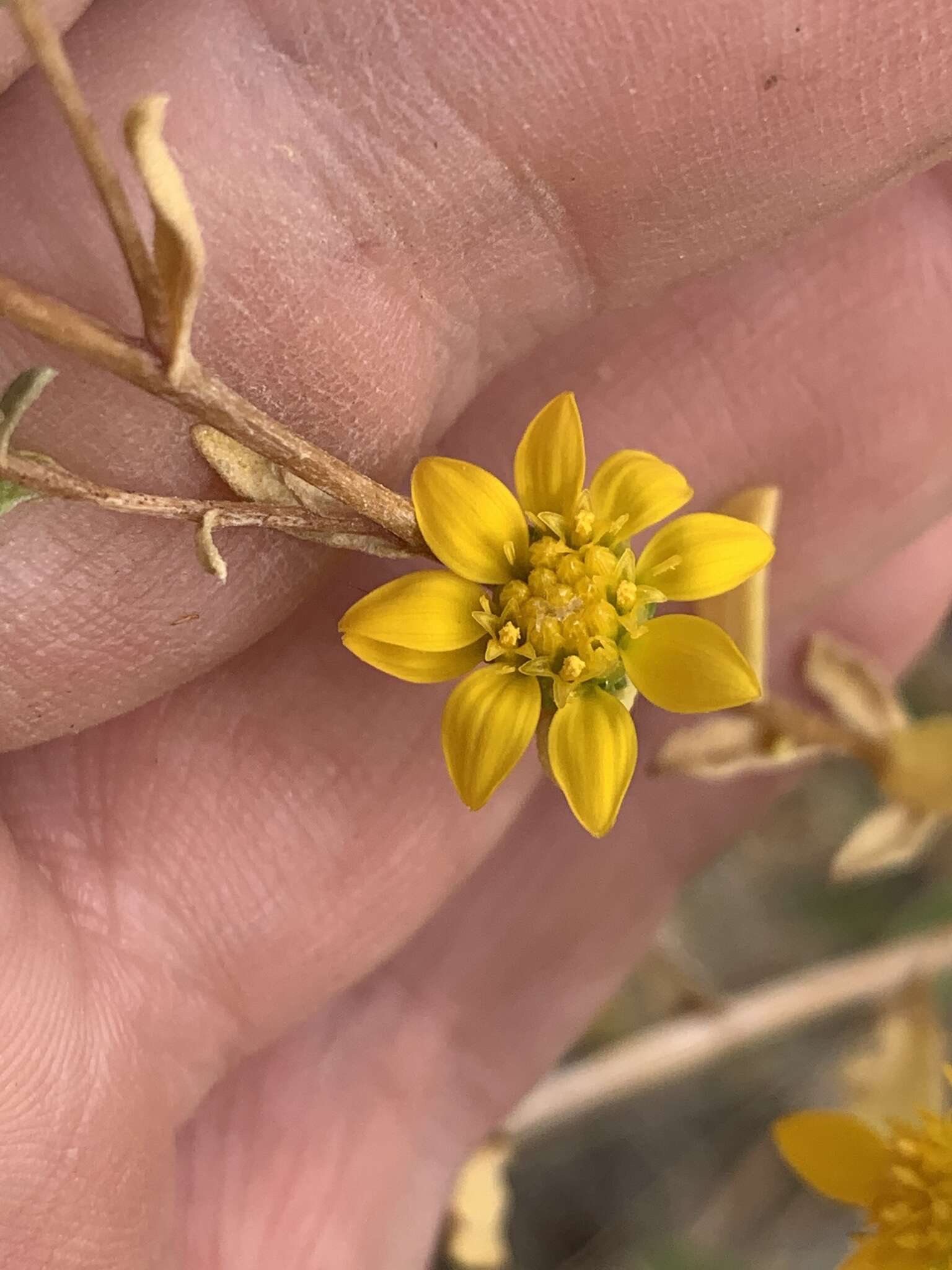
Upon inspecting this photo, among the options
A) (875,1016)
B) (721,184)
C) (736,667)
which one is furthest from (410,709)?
(875,1016)

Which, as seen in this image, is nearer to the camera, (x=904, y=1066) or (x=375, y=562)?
(x=375, y=562)

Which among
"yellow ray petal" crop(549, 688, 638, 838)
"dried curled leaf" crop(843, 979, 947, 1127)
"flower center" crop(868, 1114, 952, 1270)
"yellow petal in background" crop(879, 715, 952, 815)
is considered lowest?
"dried curled leaf" crop(843, 979, 947, 1127)

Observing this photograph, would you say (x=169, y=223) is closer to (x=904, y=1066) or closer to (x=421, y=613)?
(x=421, y=613)

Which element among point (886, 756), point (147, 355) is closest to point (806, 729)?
point (886, 756)

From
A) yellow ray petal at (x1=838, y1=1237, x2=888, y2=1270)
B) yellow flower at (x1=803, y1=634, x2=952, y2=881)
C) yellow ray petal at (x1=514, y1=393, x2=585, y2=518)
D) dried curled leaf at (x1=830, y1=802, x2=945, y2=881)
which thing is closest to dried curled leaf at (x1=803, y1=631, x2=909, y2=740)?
yellow flower at (x1=803, y1=634, x2=952, y2=881)

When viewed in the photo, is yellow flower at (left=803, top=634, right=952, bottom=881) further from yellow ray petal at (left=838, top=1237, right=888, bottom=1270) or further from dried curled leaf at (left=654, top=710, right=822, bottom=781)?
yellow ray petal at (left=838, top=1237, right=888, bottom=1270)
